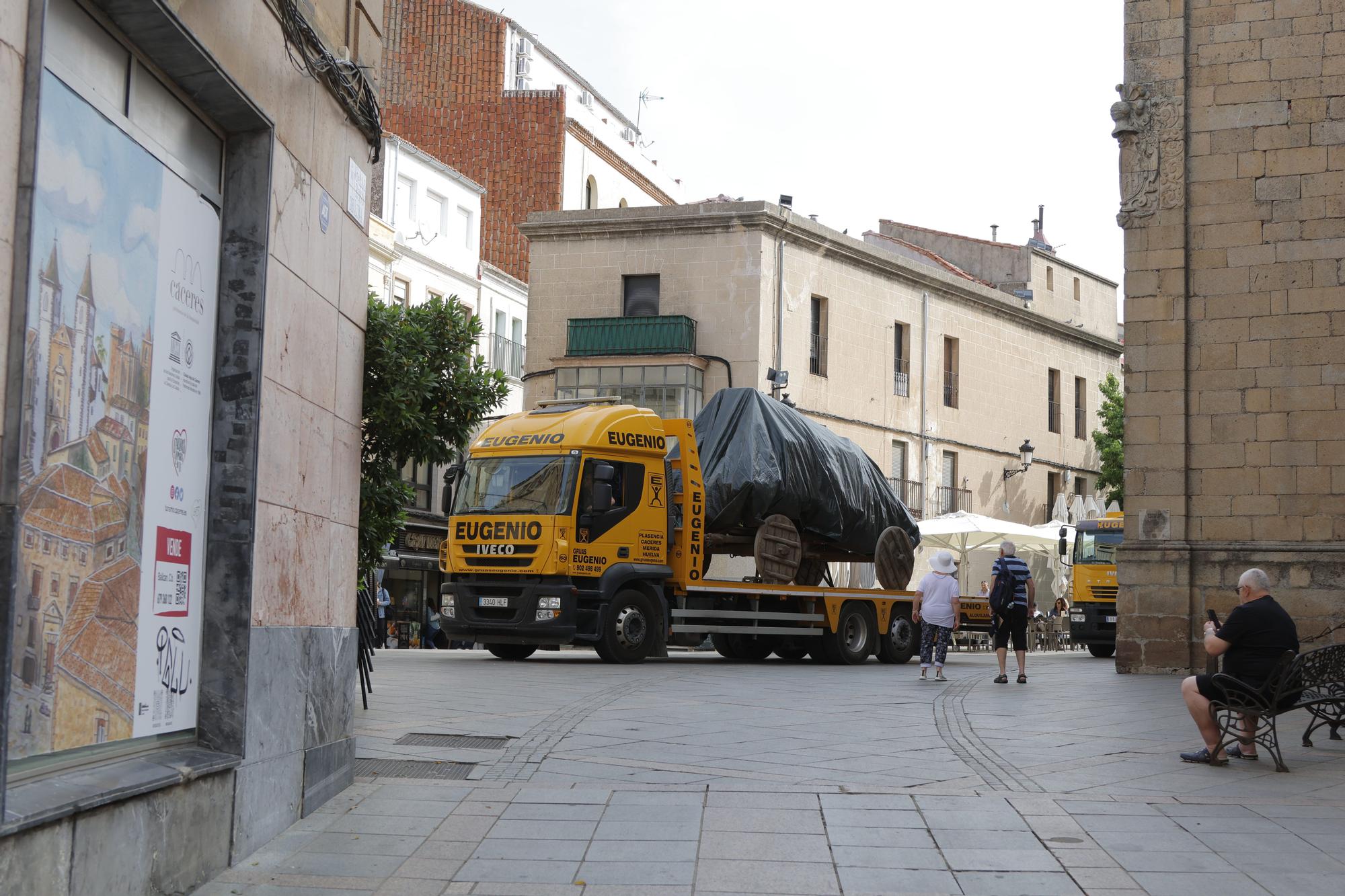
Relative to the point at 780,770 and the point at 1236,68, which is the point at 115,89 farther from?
the point at 1236,68

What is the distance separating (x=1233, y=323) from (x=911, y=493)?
2289cm

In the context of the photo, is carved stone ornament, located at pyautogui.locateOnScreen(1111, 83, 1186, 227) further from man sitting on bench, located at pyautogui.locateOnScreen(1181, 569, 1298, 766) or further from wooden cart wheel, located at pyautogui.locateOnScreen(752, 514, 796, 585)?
man sitting on bench, located at pyautogui.locateOnScreen(1181, 569, 1298, 766)

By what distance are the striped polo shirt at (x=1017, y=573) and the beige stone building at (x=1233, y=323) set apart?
2.09m

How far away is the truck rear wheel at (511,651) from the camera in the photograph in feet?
66.4

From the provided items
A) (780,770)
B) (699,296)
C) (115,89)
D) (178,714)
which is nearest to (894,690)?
(780,770)

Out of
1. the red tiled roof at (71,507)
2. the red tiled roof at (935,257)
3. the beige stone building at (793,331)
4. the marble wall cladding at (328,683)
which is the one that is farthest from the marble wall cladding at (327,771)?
the red tiled roof at (935,257)

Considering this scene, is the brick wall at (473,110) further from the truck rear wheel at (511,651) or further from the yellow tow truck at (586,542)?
the truck rear wheel at (511,651)

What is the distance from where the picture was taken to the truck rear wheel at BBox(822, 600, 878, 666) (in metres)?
21.8

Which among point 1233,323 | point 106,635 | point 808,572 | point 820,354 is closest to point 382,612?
point 808,572

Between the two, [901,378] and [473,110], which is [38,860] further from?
[473,110]

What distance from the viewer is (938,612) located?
17531mm

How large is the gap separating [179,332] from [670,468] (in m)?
14.2

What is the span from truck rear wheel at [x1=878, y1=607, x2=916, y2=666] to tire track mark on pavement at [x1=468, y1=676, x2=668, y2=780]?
29.2 ft

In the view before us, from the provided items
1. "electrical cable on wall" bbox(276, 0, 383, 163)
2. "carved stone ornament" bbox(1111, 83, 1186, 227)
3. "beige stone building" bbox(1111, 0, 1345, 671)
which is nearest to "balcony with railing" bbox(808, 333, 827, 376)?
"carved stone ornament" bbox(1111, 83, 1186, 227)
